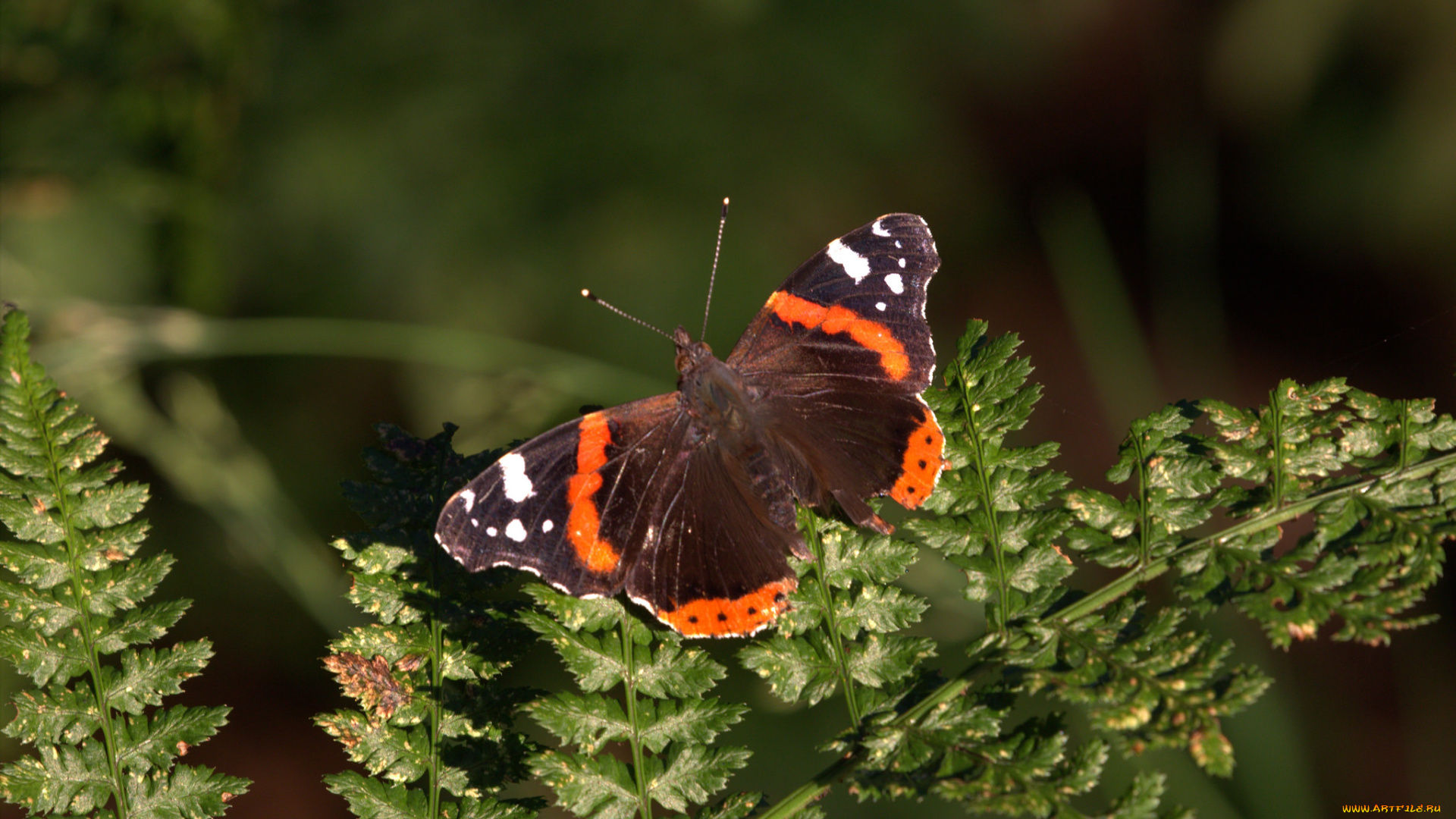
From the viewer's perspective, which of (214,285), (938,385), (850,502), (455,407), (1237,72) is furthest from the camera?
(1237,72)

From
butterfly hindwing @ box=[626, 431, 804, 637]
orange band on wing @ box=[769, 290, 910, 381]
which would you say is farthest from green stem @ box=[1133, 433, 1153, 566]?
butterfly hindwing @ box=[626, 431, 804, 637]

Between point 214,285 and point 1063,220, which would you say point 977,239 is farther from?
point 214,285

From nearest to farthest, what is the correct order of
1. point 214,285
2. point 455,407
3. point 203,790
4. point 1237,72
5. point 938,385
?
point 203,790
point 938,385
point 214,285
point 455,407
point 1237,72

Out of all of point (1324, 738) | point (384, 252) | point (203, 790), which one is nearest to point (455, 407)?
point (384, 252)

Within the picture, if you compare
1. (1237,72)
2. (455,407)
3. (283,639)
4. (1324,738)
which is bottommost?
(1324,738)

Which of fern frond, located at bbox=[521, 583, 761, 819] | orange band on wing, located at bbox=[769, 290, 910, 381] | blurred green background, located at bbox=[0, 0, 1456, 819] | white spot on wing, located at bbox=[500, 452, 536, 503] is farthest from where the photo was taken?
blurred green background, located at bbox=[0, 0, 1456, 819]

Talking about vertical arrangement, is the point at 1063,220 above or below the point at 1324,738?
above

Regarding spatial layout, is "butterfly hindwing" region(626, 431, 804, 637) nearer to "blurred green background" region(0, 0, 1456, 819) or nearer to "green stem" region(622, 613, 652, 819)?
"green stem" region(622, 613, 652, 819)
